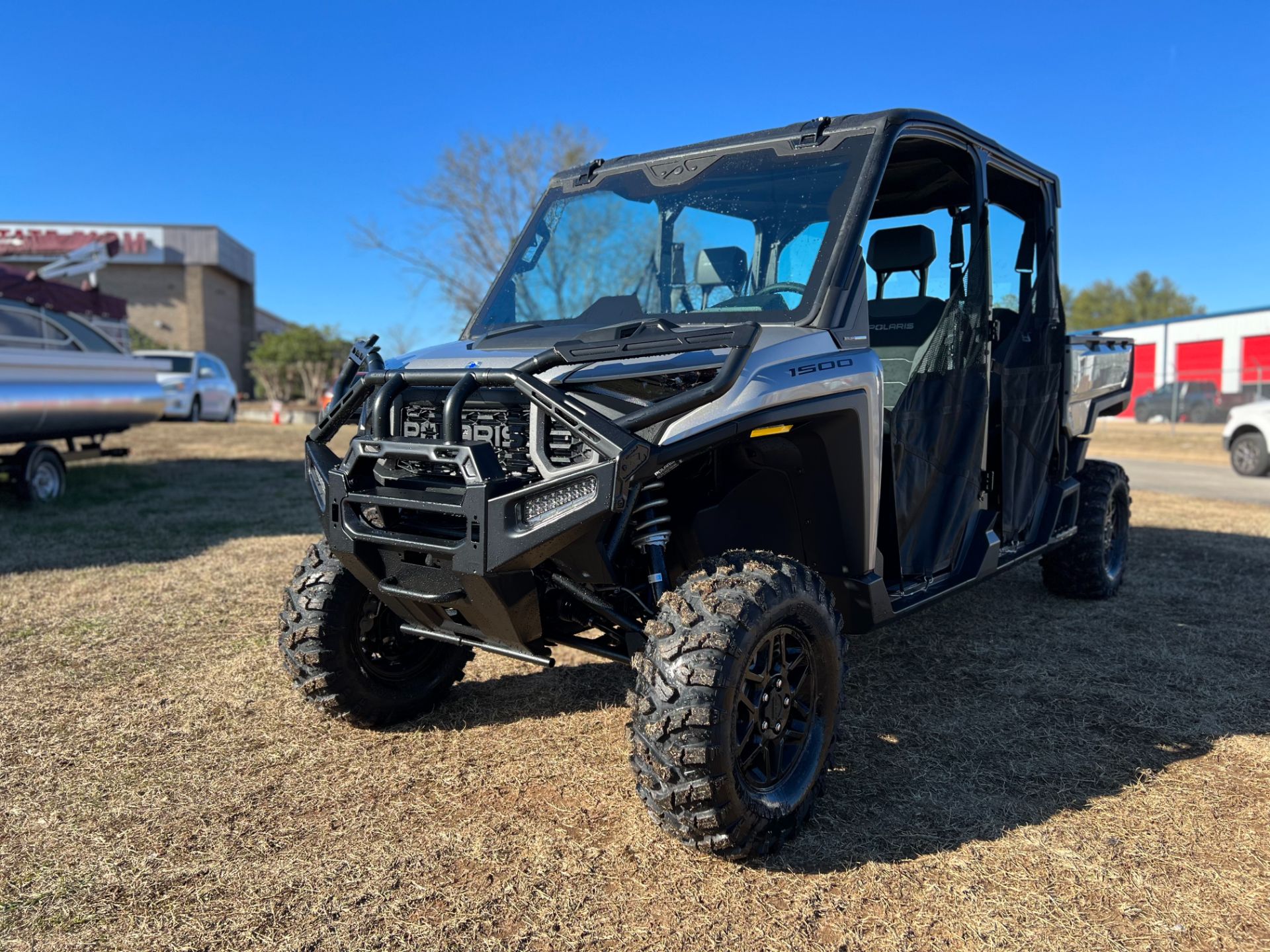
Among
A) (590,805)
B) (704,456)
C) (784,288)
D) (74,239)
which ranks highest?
(74,239)

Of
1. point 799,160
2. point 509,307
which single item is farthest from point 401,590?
point 799,160

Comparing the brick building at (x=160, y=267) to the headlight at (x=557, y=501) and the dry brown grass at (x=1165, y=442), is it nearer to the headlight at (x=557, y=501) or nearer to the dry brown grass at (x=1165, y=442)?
the dry brown grass at (x=1165, y=442)

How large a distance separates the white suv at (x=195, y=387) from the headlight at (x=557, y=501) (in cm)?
1847

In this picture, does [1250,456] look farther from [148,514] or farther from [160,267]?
[160,267]

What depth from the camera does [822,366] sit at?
329 centimetres

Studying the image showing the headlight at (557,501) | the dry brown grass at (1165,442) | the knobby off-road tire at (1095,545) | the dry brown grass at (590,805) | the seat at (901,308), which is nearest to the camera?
the dry brown grass at (590,805)

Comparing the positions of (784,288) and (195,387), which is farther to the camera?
(195,387)

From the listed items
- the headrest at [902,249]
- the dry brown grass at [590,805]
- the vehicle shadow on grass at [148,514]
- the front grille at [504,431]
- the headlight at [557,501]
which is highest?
the headrest at [902,249]

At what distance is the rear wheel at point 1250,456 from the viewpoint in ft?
50.7

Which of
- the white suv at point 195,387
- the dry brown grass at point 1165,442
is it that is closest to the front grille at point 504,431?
the white suv at point 195,387

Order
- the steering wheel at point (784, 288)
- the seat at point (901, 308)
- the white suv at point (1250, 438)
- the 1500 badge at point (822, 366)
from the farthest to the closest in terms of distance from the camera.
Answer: the white suv at point (1250, 438) < the seat at point (901, 308) < the steering wheel at point (784, 288) < the 1500 badge at point (822, 366)

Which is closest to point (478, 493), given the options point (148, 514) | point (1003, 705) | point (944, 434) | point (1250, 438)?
point (944, 434)

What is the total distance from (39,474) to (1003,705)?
992 cm

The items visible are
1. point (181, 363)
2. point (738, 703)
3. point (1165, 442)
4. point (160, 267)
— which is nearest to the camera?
point (738, 703)
